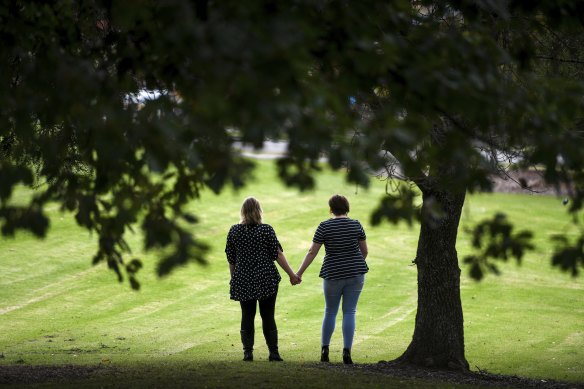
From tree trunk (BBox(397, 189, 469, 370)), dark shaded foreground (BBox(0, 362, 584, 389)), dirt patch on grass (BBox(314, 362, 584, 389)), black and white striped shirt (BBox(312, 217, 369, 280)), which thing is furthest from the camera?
tree trunk (BBox(397, 189, 469, 370))

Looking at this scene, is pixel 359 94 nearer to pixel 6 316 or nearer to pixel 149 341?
pixel 149 341

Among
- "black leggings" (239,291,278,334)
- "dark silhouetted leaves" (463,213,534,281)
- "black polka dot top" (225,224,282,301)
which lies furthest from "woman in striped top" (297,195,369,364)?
"dark silhouetted leaves" (463,213,534,281)

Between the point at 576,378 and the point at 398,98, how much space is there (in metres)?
7.09

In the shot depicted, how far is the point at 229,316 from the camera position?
1625cm

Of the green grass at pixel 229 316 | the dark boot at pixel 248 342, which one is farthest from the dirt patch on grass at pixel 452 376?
the dark boot at pixel 248 342

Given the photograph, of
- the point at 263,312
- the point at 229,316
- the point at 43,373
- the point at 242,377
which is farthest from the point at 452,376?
the point at 229,316

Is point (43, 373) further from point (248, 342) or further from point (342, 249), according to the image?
point (342, 249)

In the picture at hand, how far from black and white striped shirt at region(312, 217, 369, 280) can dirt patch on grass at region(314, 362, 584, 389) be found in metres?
1.14

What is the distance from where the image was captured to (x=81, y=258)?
2075 cm

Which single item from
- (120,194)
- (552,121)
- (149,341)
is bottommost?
(149,341)

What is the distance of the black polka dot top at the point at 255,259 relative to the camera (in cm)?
1034

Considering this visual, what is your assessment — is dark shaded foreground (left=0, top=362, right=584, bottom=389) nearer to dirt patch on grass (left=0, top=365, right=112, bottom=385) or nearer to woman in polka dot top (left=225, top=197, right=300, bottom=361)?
dirt patch on grass (left=0, top=365, right=112, bottom=385)

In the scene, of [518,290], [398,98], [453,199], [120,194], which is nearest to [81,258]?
[518,290]

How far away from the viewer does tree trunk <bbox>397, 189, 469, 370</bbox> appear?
10781 millimetres
